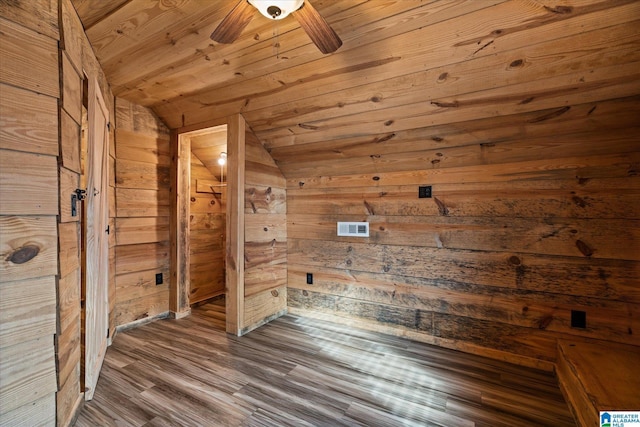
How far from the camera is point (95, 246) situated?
78.1 inches

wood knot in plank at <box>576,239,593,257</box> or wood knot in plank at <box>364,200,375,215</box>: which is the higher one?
wood knot in plank at <box>364,200,375,215</box>

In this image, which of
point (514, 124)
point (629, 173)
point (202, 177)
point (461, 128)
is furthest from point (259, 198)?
point (629, 173)

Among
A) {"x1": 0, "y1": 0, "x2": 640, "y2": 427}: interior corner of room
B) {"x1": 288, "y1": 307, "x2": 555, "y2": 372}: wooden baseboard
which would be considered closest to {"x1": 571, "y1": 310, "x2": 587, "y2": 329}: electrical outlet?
{"x1": 0, "y1": 0, "x2": 640, "y2": 427}: interior corner of room

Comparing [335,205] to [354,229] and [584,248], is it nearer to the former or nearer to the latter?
[354,229]

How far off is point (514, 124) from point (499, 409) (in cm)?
187

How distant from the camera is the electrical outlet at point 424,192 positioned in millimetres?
2664

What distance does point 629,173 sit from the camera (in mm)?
1984

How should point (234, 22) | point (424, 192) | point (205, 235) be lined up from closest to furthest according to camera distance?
point (234, 22) → point (424, 192) → point (205, 235)

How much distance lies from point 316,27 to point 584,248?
2.33m

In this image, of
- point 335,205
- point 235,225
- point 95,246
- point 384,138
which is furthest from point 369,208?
point 95,246

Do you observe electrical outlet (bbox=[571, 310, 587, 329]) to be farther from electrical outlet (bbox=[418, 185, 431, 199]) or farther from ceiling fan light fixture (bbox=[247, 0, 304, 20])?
ceiling fan light fixture (bbox=[247, 0, 304, 20])

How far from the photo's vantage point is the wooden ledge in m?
1.42

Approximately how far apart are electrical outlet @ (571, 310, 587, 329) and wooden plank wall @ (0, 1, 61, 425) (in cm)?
320

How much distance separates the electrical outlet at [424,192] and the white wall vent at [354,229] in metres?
0.59
